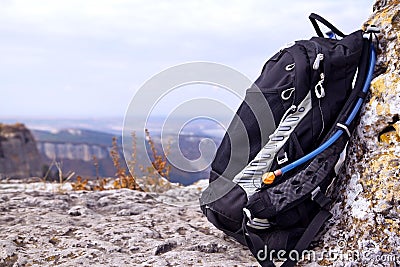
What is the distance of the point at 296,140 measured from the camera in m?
2.39

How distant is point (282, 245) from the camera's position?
2.33 metres

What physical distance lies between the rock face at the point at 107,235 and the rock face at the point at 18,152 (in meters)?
16.1

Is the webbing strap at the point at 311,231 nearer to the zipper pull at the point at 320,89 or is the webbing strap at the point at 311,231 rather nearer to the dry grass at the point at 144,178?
the zipper pull at the point at 320,89

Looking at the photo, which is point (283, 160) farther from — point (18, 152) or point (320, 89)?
Result: point (18, 152)

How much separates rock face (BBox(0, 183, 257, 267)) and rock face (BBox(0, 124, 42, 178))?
1608 cm

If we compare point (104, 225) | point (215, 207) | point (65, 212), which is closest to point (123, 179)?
point (65, 212)

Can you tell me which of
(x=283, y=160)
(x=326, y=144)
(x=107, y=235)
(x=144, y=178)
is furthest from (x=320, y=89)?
(x=144, y=178)

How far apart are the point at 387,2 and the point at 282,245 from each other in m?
1.58

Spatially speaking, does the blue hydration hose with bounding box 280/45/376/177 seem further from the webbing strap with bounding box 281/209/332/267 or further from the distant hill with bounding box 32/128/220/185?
the distant hill with bounding box 32/128/220/185

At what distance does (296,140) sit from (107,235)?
137cm

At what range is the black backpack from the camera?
233 cm

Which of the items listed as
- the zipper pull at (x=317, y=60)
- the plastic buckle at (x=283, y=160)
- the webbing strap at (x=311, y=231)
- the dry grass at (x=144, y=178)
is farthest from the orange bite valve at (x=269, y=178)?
the dry grass at (x=144, y=178)

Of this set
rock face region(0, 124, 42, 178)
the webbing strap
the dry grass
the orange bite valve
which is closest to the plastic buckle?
the orange bite valve

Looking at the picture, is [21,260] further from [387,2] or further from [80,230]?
[387,2]
